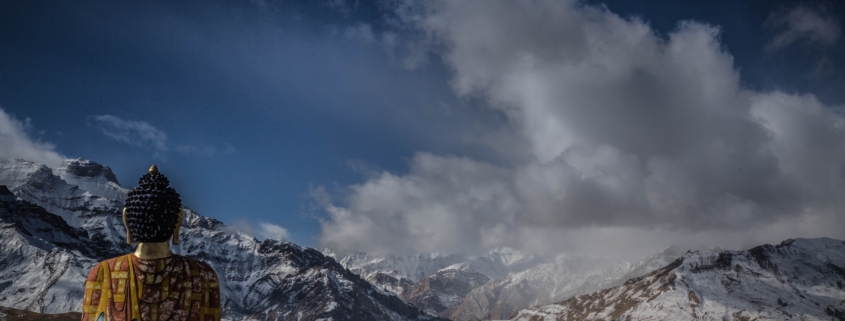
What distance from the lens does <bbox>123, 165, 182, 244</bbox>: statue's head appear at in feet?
31.0

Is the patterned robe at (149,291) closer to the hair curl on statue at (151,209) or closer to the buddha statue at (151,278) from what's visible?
the buddha statue at (151,278)

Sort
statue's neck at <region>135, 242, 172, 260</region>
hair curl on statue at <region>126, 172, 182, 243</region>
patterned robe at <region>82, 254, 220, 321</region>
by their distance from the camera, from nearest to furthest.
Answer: patterned robe at <region>82, 254, 220, 321</region>
statue's neck at <region>135, 242, 172, 260</region>
hair curl on statue at <region>126, 172, 182, 243</region>

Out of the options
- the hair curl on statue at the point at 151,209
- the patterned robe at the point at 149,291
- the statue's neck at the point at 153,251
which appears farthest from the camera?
the hair curl on statue at the point at 151,209

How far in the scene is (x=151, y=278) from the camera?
30.2 ft

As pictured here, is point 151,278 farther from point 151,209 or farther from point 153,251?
point 151,209

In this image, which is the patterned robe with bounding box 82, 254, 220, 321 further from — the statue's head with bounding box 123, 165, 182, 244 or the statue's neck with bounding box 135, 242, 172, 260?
the statue's head with bounding box 123, 165, 182, 244

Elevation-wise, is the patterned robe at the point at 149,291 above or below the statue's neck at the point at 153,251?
below

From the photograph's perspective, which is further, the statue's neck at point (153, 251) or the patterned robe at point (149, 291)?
the statue's neck at point (153, 251)

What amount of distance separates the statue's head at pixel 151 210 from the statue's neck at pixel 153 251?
0.26 ft

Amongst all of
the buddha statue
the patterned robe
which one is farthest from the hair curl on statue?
the patterned robe

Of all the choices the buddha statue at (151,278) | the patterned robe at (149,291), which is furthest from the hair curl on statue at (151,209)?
the patterned robe at (149,291)

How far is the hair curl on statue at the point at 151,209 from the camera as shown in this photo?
9.45 metres

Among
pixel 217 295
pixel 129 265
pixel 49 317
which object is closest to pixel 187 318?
pixel 217 295

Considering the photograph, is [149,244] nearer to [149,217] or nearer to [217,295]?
[149,217]
